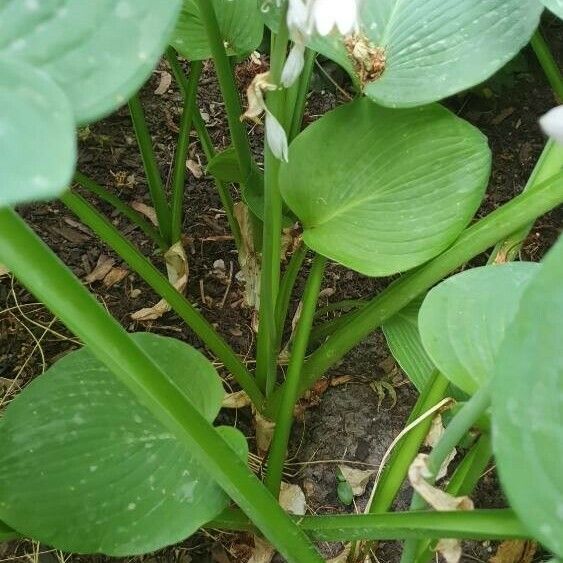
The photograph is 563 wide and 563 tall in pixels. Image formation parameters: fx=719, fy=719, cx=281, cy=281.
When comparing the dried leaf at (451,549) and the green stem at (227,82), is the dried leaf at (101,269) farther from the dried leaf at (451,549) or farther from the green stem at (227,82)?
the dried leaf at (451,549)

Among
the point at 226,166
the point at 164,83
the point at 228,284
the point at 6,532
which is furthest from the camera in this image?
the point at 164,83

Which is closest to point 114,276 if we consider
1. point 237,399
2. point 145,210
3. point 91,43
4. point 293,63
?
point 145,210

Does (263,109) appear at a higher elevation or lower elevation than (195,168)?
higher

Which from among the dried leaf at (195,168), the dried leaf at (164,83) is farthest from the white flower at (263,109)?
the dried leaf at (164,83)

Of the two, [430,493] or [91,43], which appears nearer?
[91,43]

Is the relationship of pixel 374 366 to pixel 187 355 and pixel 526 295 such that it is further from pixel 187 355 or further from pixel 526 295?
pixel 526 295

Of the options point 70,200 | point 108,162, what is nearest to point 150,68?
point 70,200

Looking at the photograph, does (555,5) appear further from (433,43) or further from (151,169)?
(151,169)
